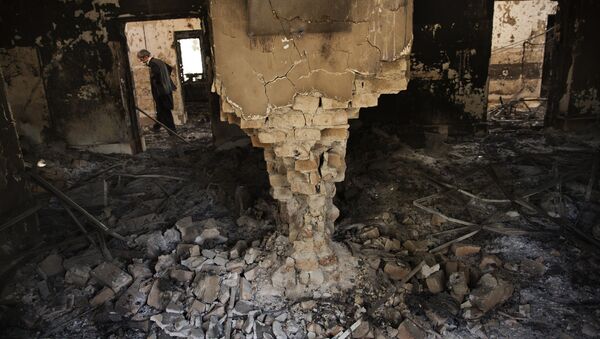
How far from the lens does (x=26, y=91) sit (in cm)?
722

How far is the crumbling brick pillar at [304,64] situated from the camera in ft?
9.71

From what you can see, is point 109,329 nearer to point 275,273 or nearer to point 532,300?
point 275,273

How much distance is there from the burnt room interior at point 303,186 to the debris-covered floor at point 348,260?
0.8 inches

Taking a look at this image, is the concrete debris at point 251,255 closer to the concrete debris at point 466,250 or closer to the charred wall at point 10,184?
the concrete debris at point 466,250

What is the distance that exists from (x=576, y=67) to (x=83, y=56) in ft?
27.5

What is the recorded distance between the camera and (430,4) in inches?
285

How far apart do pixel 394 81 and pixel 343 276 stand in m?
1.63

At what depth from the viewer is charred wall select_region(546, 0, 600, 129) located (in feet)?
23.5

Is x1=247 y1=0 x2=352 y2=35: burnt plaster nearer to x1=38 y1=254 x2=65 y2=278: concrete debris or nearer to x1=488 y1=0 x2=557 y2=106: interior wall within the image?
x1=38 y1=254 x2=65 y2=278: concrete debris

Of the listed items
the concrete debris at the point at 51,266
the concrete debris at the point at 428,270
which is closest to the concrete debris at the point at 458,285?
the concrete debris at the point at 428,270

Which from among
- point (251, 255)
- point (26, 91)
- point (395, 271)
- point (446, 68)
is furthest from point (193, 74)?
point (395, 271)

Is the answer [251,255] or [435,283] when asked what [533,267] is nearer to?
[435,283]

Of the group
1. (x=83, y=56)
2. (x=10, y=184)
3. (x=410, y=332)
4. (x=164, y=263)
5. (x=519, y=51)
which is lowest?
(x=410, y=332)

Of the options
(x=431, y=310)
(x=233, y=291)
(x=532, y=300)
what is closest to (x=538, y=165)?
(x=532, y=300)
